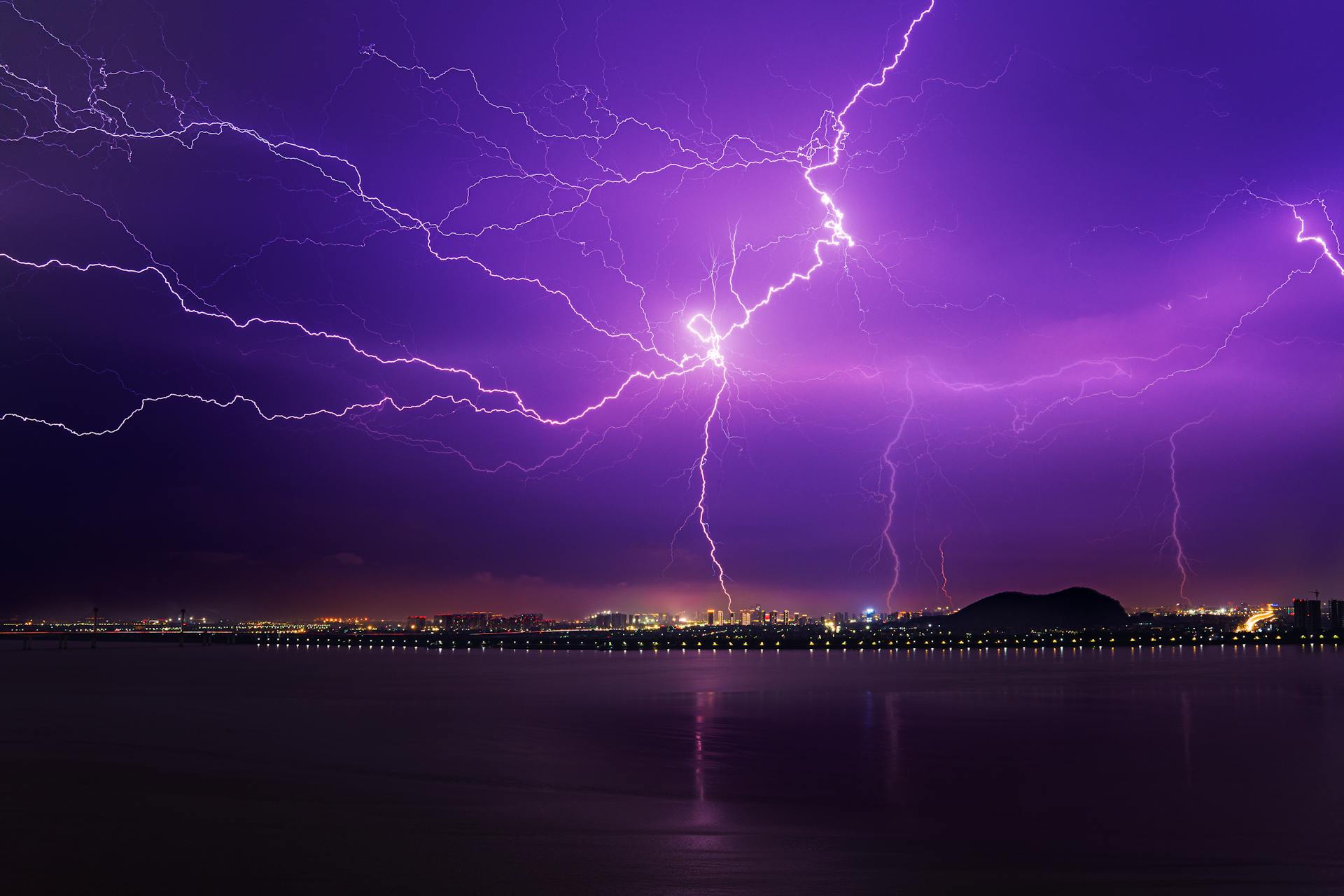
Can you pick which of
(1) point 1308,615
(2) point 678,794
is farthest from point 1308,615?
(2) point 678,794

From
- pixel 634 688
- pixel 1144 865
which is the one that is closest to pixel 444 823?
pixel 1144 865

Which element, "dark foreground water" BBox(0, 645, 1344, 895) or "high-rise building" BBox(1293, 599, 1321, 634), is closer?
"dark foreground water" BBox(0, 645, 1344, 895)

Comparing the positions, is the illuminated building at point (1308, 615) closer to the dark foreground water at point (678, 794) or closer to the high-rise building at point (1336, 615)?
the high-rise building at point (1336, 615)

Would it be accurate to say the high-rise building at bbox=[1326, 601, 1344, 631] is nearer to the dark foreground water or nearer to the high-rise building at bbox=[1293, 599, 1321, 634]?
the high-rise building at bbox=[1293, 599, 1321, 634]

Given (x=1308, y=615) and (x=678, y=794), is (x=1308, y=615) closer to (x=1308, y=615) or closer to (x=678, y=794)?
(x=1308, y=615)

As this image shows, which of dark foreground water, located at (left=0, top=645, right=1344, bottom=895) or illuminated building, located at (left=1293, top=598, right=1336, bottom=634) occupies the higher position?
dark foreground water, located at (left=0, top=645, right=1344, bottom=895)

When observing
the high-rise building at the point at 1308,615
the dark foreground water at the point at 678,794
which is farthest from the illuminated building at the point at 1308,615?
the dark foreground water at the point at 678,794

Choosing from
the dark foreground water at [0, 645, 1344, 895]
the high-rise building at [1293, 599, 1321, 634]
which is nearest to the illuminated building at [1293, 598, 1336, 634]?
the high-rise building at [1293, 599, 1321, 634]
